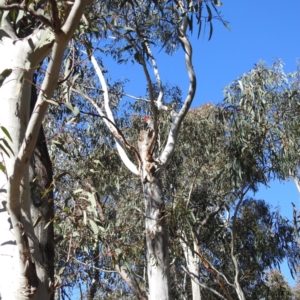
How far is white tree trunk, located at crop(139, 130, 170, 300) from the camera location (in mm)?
5043

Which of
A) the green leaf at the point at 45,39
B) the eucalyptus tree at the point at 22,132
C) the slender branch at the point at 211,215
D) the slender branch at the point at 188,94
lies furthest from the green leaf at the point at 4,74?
the slender branch at the point at 211,215

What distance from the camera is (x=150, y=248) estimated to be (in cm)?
522

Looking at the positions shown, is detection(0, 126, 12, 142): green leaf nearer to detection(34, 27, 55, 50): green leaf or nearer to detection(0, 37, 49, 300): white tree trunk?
detection(0, 37, 49, 300): white tree trunk

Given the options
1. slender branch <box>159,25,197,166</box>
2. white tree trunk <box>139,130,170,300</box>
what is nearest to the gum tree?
white tree trunk <box>139,130,170,300</box>

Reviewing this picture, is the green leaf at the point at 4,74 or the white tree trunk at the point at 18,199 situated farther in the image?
the green leaf at the point at 4,74

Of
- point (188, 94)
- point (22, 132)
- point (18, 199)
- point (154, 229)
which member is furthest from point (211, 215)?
point (18, 199)

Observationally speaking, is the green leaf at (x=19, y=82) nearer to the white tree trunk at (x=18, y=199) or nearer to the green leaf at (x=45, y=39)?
the white tree trunk at (x=18, y=199)

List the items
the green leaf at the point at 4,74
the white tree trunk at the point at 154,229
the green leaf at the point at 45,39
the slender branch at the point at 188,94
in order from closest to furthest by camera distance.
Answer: the green leaf at the point at 4,74 → the green leaf at the point at 45,39 → the white tree trunk at the point at 154,229 → the slender branch at the point at 188,94

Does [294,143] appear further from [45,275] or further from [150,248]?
[45,275]

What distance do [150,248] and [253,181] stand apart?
2.39 m

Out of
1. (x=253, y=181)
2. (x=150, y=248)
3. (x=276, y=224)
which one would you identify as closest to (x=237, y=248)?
(x=276, y=224)

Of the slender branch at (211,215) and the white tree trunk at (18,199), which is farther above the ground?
the slender branch at (211,215)

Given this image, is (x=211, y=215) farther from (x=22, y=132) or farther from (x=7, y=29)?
(x=22, y=132)

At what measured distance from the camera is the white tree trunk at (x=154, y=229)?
16.5 ft
